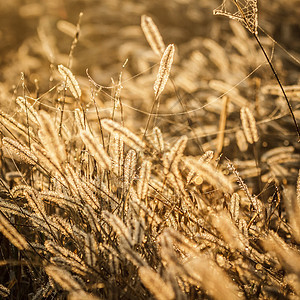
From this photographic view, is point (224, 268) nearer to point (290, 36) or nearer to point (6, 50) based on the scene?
point (290, 36)

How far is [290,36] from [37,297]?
105 inches

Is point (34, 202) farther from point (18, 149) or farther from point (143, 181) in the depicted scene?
point (143, 181)

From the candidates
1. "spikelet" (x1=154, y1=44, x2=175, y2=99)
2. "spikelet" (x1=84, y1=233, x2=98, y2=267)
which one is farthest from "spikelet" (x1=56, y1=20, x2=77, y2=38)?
"spikelet" (x1=84, y1=233, x2=98, y2=267)

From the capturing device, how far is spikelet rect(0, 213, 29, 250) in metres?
0.70

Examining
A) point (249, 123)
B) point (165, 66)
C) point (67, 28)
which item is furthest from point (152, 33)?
point (67, 28)

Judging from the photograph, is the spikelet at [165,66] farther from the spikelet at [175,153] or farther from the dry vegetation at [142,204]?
the spikelet at [175,153]

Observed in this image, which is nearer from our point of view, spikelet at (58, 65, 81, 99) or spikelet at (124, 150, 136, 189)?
spikelet at (124, 150, 136, 189)

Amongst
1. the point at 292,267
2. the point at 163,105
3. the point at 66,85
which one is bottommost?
the point at 163,105

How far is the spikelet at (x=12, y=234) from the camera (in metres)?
0.70

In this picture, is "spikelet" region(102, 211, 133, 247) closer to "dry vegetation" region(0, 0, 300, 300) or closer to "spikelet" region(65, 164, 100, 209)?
"dry vegetation" region(0, 0, 300, 300)

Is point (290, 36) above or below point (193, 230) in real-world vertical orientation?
below

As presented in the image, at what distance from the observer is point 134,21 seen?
4.21 m

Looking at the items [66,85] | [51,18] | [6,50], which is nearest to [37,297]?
[66,85]

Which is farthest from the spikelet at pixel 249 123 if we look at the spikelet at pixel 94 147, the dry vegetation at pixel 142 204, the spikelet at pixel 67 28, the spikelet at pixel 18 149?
the spikelet at pixel 67 28
